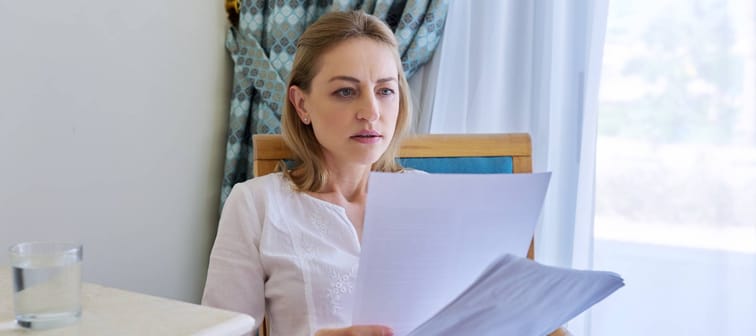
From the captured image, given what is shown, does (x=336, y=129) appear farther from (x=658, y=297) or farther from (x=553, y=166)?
(x=658, y=297)

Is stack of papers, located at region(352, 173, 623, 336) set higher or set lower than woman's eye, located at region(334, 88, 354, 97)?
lower

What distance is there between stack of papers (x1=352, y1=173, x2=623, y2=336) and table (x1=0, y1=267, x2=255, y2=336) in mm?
239

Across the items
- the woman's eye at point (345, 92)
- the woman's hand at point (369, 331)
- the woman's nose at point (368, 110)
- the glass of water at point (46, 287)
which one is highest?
the woman's eye at point (345, 92)

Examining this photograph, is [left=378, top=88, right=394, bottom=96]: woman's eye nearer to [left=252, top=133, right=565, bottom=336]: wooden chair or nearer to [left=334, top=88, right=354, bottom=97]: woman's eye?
[left=334, top=88, right=354, bottom=97]: woman's eye

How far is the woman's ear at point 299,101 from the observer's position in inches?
51.6

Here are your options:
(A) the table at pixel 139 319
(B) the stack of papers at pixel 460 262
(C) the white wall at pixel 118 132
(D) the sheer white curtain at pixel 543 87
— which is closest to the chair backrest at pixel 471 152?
(D) the sheer white curtain at pixel 543 87

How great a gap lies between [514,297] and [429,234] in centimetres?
16

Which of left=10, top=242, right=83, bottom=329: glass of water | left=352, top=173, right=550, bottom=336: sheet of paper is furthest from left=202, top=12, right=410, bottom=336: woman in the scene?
left=10, top=242, right=83, bottom=329: glass of water

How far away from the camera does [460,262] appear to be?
0.95 m

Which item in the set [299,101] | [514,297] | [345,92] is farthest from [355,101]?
[514,297]

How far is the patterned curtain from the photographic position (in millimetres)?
1808

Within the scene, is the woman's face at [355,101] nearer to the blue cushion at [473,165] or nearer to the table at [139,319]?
the blue cushion at [473,165]

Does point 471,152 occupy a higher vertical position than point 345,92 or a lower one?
lower

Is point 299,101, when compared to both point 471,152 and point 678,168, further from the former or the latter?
point 678,168
